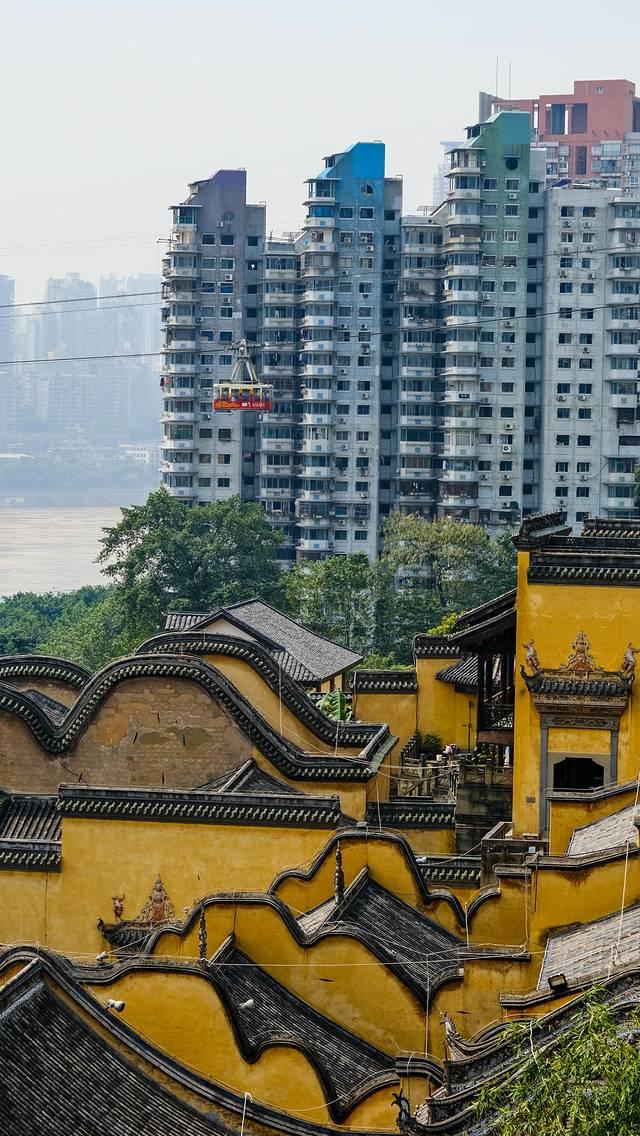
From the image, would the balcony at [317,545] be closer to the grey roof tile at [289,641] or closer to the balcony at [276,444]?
the balcony at [276,444]

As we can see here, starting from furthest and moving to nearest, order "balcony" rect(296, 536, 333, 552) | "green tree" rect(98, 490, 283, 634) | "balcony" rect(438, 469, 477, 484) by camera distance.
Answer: "balcony" rect(296, 536, 333, 552) < "balcony" rect(438, 469, 477, 484) < "green tree" rect(98, 490, 283, 634)

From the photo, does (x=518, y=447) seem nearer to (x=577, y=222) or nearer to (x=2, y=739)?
(x=577, y=222)

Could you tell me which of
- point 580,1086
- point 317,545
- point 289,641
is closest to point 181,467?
point 317,545

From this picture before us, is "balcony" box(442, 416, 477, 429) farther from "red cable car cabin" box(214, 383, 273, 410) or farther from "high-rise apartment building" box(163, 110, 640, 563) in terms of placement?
"red cable car cabin" box(214, 383, 273, 410)

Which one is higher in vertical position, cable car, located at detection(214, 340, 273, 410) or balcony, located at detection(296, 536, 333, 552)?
cable car, located at detection(214, 340, 273, 410)

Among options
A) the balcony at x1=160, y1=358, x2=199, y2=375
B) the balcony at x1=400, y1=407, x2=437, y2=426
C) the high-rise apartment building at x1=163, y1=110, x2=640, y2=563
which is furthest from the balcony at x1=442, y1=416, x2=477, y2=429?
the balcony at x1=160, y1=358, x2=199, y2=375

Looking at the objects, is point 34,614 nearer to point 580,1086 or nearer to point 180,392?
point 180,392

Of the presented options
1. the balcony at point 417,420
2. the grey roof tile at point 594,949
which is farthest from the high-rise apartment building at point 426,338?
the grey roof tile at point 594,949

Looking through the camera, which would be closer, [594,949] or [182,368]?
[594,949]
